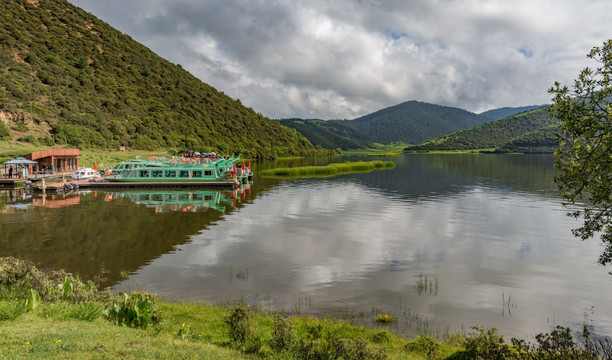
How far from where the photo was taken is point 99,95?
123 meters

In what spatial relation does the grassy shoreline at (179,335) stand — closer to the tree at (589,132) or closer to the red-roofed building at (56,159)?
the tree at (589,132)

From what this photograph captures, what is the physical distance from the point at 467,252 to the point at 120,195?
174 ft

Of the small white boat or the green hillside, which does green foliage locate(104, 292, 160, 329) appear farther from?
the green hillside

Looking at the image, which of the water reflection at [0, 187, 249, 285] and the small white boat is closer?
the water reflection at [0, 187, 249, 285]

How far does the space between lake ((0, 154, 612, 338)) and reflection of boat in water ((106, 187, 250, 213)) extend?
65 centimetres

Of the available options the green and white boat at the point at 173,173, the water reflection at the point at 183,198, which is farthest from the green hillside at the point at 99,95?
the water reflection at the point at 183,198

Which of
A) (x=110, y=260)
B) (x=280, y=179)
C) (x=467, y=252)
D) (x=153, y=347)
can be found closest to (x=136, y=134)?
(x=280, y=179)

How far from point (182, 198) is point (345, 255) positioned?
121ft

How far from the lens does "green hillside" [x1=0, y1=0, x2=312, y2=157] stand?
319ft

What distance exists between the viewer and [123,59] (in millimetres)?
159125

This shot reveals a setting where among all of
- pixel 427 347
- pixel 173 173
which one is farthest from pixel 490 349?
pixel 173 173

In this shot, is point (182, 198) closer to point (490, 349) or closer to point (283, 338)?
point (283, 338)

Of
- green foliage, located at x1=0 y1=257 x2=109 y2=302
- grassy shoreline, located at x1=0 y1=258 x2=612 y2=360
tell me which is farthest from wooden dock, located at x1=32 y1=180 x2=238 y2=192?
green foliage, located at x1=0 y1=257 x2=109 y2=302

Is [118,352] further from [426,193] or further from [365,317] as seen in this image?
[426,193]
